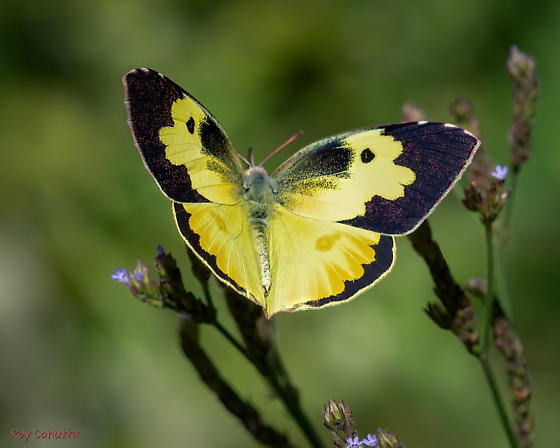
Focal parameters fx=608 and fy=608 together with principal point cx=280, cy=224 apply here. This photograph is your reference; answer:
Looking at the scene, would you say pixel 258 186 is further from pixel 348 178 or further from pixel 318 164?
pixel 348 178

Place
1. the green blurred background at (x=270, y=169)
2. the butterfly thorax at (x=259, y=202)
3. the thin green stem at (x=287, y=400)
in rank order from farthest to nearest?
the green blurred background at (x=270, y=169), the butterfly thorax at (x=259, y=202), the thin green stem at (x=287, y=400)

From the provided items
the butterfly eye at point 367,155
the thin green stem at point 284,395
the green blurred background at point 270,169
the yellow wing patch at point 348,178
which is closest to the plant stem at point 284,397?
the thin green stem at point 284,395

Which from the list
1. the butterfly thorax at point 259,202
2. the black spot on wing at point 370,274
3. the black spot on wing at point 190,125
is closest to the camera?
the black spot on wing at point 370,274

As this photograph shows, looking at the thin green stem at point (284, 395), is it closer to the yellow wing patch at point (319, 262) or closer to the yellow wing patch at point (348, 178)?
the yellow wing patch at point (319, 262)

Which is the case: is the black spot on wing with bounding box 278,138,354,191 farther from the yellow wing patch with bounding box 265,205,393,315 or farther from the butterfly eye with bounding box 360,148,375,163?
the yellow wing patch with bounding box 265,205,393,315

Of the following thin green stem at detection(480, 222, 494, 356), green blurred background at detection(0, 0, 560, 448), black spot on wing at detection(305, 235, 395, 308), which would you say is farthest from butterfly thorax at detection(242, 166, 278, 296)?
green blurred background at detection(0, 0, 560, 448)

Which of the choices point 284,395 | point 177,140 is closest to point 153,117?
point 177,140
